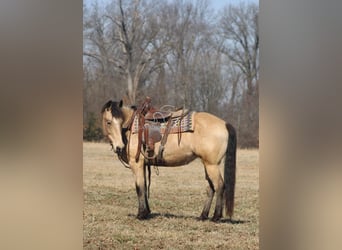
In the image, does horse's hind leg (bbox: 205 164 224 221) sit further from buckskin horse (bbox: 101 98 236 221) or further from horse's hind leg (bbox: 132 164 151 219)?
horse's hind leg (bbox: 132 164 151 219)

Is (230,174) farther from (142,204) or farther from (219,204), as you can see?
(142,204)

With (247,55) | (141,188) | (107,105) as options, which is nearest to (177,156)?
(141,188)

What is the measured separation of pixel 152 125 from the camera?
3.08 meters

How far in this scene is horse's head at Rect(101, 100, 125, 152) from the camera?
307cm

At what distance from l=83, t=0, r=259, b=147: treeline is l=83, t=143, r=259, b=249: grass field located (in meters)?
0.26

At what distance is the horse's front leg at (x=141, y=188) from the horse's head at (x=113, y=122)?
0.54 ft

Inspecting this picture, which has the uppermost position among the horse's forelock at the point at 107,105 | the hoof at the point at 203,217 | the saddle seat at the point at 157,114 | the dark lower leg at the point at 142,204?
the horse's forelock at the point at 107,105

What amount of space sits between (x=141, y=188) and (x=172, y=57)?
872 mm

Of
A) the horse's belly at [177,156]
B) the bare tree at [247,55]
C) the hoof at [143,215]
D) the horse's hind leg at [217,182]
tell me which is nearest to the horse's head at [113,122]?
the horse's belly at [177,156]

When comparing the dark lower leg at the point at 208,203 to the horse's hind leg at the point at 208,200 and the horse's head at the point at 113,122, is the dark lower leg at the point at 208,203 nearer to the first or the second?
the horse's hind leg at the point at 208,200

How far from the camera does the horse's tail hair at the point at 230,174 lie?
9.95 ft
